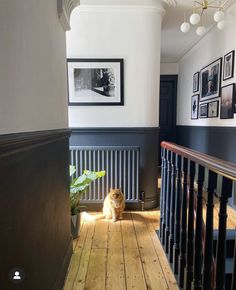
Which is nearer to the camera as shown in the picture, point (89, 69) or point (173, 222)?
point (173, 222)

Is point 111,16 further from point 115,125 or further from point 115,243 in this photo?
point 115,243

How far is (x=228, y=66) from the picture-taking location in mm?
3141

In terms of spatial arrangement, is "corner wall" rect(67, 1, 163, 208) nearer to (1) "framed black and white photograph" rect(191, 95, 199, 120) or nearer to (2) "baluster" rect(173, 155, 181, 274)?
(2) "baluster" rect(173, 155, 181, 274)

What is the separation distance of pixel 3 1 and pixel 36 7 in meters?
0.39

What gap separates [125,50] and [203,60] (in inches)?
70.1

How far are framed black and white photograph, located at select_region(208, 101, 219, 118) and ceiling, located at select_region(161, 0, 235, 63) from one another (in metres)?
1.16

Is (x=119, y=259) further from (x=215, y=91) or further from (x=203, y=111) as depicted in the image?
(x=203, y=111)

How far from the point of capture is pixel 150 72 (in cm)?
298

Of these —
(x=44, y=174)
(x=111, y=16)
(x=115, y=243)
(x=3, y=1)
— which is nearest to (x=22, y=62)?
(x=3, y=1)

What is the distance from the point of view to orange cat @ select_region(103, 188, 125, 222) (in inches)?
107

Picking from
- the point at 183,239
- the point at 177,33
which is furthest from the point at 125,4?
the point at 183,239

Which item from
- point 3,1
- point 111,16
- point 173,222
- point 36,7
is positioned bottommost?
point 173,222

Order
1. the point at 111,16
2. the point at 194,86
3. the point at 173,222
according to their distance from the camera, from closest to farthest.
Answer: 1. the point at 173,222
2. the point at 111,16
3. the point at 194,86

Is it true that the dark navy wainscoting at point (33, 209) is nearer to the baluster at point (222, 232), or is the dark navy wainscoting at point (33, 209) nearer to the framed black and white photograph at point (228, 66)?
the baluster at point (222, 232)
